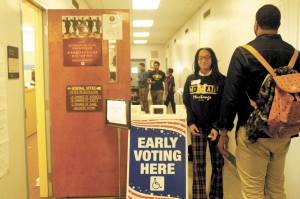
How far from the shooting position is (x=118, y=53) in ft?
9.40

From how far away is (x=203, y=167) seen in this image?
252cm

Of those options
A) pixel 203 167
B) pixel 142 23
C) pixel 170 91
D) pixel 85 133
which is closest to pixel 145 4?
pixel 142 23

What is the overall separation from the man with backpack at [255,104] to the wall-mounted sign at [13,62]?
152 centimetres

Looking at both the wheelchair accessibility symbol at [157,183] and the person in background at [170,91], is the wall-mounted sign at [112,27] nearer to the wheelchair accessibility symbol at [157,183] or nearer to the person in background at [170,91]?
the wheelchair accessibility symbol at [157,183]

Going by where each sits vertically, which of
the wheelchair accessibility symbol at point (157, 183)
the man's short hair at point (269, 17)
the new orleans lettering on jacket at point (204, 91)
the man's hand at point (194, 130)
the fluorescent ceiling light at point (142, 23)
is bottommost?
the wheelchair accessibility symbol at point (157, 183)

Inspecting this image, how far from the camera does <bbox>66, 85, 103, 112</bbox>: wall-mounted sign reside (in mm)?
2863

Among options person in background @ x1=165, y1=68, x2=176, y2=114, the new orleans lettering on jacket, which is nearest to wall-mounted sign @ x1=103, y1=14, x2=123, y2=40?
the new orleans lettering on jacket

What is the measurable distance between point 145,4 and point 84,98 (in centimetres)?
434

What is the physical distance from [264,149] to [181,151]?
812mm

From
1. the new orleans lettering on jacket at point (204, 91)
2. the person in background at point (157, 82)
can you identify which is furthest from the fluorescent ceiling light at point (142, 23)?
the new orleans lettering on jacket at point (204, 91)

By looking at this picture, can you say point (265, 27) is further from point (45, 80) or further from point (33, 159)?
point (33, 159)

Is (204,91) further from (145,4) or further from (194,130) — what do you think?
(145,4)

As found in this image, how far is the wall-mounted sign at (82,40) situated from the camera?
9.16 ft

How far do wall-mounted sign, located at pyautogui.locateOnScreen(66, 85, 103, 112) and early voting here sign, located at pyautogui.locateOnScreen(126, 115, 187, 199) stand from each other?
2.27ft
